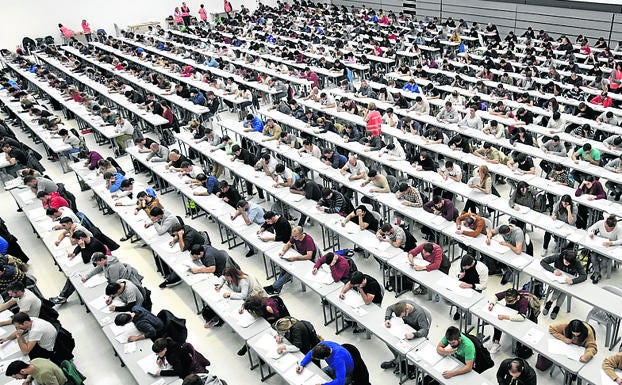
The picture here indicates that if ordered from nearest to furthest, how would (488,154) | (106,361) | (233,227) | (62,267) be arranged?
(106,361), (62,267), (233,227), (488,154)

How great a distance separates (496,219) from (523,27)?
61.4ft

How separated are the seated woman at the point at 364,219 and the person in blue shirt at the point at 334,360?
3131 millimetres

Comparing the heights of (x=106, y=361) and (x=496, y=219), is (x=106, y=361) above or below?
below

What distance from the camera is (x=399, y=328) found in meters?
6.85

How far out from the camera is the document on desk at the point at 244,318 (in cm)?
718

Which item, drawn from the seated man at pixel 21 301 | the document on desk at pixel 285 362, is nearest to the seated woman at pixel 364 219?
the document on desk at pixel 285 362

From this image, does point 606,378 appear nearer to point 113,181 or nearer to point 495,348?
point 495,348

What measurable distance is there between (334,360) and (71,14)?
29931 mm

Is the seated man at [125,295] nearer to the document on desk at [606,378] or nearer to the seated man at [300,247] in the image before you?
the seated man at [300,247]

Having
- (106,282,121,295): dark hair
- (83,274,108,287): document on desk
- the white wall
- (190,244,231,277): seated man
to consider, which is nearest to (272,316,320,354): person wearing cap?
(190,244,231,277): seated man

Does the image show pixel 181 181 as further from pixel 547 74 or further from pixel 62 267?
pixel 547 74

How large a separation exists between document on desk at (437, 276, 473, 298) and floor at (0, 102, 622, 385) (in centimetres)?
81

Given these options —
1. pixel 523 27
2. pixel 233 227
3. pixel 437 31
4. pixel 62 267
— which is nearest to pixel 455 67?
pixel 437 31

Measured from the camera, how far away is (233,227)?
9.70 meters
